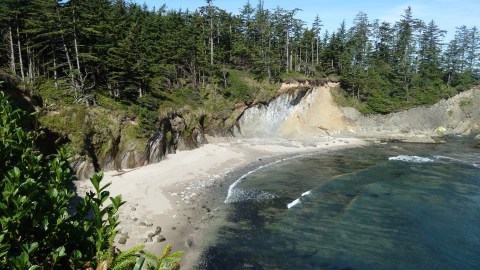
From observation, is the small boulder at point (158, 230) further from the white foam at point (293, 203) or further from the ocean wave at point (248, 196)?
the white foam at point (293, 203)

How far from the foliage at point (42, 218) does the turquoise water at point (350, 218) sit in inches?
545

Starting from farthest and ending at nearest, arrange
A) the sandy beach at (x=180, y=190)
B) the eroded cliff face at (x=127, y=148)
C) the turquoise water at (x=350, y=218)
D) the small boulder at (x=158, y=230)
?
the eroded cliff face at (x=127, y=148)
the small boulder at (x=158, y=230)
the sandy beach at (x=180, y=190)
the turquoise water at (x=350, y=218)

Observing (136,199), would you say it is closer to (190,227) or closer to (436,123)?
(190,227)

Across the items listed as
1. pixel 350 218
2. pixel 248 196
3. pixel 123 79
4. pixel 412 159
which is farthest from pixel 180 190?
pixel 412 159

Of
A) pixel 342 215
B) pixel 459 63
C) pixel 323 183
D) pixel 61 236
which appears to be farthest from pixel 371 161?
pixel 459 63

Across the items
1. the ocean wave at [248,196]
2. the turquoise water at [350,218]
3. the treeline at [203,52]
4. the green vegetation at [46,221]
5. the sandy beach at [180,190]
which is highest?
the treeline at [203,52]

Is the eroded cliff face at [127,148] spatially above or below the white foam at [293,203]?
above

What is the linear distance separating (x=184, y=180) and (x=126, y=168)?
629 centimetres

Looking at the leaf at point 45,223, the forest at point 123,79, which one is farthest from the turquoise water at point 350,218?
the leaf at point 45,223

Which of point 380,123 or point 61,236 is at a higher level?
point 61,236

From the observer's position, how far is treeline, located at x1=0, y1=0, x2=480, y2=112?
113 ft

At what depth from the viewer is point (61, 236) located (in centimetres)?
426

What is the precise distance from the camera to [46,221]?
151 inches

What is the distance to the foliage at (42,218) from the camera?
11.8 feet
